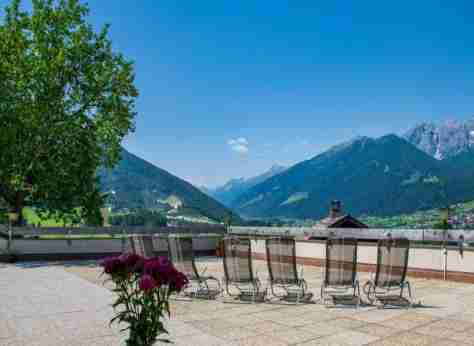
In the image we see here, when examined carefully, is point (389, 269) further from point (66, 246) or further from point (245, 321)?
point (66, 246)

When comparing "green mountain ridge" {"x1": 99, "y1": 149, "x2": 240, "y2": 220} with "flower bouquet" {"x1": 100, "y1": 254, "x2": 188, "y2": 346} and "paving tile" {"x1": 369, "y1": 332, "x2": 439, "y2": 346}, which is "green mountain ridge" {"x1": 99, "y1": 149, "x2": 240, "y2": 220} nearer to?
"paving tile" {"x1": 369, "y1": 332, "x2": 439, "y2": 346}

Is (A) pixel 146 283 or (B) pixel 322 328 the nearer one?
(A) pixel 146 283

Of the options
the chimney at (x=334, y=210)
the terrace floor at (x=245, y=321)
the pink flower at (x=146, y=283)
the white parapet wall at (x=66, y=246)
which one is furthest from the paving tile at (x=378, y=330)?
the chimney at (x=334, y=210)

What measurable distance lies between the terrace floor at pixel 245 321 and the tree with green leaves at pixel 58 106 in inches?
407

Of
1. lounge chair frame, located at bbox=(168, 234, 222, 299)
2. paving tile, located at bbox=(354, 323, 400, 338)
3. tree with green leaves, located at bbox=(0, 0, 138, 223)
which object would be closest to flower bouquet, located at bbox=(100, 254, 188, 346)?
paving tile, located at bbox=(354, 323, 400, 338)

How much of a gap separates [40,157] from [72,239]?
5.07 m

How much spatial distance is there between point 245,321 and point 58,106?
1500 cm

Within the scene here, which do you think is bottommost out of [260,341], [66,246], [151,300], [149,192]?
[66,246]

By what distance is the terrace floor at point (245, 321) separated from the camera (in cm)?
464

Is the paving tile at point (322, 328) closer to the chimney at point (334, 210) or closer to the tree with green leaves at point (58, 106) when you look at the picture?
the tree with green leaves at point (58, 106)

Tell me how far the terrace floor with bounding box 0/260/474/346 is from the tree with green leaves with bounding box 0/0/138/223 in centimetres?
1033

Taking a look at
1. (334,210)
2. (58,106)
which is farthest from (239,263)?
(334,210)

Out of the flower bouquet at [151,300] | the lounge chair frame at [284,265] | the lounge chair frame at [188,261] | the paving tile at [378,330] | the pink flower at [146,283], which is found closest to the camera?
the pink flower at [146,283]

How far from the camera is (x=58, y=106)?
1784 centimetres
